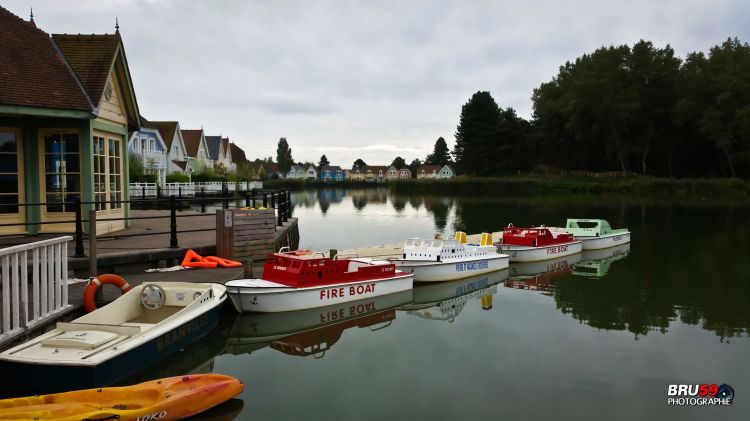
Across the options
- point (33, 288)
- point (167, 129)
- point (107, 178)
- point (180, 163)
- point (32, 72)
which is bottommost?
point (33, 288)

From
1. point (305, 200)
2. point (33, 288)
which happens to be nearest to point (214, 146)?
point (305, 200)

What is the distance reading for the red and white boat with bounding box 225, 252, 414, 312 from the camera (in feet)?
38.7

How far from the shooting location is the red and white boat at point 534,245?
20.6 meters

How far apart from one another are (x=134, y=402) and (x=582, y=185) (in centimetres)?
7791

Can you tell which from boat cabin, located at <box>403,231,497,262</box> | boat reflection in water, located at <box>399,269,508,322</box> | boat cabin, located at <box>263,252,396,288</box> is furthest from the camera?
boat cabin, located at <box>403,231,497,262</box>

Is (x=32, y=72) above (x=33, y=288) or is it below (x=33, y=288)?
above

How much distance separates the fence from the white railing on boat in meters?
23.5

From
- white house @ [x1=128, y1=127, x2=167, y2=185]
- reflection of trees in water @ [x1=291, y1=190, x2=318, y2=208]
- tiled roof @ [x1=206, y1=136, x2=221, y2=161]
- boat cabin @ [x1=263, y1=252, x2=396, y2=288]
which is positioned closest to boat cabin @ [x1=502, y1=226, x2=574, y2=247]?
boat cabin @ [x1=263, y1=252, x2=396, y2=288]

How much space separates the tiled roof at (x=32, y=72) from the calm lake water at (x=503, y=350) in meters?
7.03

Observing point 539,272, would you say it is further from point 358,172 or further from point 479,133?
point 358,172

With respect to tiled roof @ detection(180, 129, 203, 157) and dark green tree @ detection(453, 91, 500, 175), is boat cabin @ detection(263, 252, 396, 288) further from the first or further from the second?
dark green tree @ detection(453, 91, 500, 175)

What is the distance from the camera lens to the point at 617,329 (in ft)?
40.1

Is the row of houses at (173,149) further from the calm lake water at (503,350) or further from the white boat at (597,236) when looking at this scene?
the calm lake water at (503,350)

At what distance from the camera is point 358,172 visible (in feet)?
618
